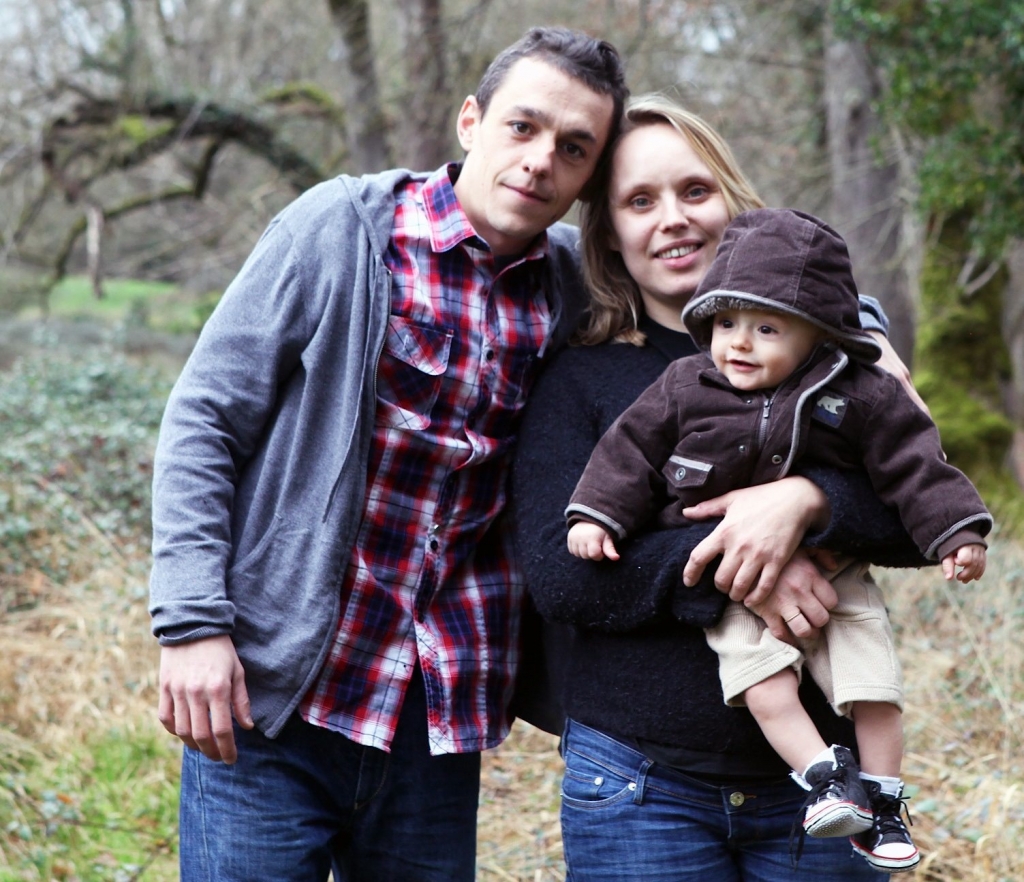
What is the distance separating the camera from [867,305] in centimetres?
256

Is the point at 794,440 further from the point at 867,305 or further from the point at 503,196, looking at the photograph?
the point at 503,196

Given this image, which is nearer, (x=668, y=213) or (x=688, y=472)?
(x=688, y=472)

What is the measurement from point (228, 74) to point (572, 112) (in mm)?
9795

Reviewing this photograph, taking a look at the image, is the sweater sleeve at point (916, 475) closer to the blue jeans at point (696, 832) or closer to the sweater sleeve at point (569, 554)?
the sweater sleeve at point (569, 554)

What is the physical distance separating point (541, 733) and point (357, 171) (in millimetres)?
6291

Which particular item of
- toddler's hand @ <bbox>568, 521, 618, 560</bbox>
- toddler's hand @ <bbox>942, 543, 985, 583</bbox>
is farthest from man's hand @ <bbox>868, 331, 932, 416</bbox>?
toddler's hand @ <bbox>568, 521, 618, 560</bbox>

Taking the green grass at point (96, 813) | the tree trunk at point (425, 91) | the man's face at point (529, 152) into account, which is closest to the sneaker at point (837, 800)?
the man's face at point (529, 152)

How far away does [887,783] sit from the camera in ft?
6.61

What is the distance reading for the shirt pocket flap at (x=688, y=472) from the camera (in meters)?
2.13

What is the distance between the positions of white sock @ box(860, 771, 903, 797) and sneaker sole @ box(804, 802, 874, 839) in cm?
10

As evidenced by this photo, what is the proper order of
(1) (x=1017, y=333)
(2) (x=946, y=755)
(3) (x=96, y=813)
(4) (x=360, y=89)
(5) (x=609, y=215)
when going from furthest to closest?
(1) (x=1017, y=333), (4) (x=360, y=89), (2) (x=946, y=755), (3) (x=96, y=813), (5) (x=609, y=215)

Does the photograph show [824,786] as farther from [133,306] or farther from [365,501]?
[133,306]

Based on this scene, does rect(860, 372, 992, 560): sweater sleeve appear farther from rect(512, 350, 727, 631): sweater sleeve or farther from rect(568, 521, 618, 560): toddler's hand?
rect(568, 521, 618, 560): toddler's hand

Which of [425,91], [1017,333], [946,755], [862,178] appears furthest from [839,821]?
[1017,333]
